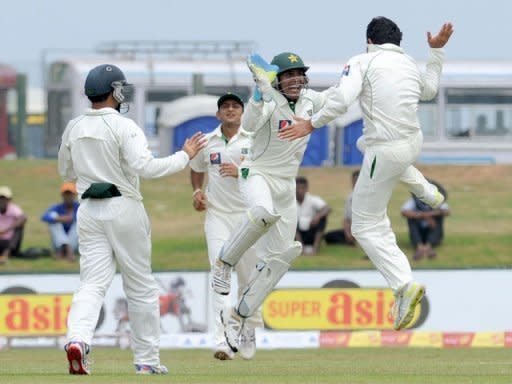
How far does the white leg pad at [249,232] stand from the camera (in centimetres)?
1298

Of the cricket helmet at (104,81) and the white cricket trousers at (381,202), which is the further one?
the white cricket trousers at (381,202)

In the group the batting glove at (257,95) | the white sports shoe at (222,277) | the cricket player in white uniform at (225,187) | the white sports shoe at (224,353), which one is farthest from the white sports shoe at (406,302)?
the cricket player in white uniform at (225,187)

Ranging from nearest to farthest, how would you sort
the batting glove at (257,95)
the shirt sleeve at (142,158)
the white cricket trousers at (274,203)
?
1. the shirt sleeve at (142,158)
2. the batting glove at (257,95)
3. the white cricket trousers at (274,203)

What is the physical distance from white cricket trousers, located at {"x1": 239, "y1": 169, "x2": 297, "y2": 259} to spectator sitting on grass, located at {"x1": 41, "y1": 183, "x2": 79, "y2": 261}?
9.77 metres

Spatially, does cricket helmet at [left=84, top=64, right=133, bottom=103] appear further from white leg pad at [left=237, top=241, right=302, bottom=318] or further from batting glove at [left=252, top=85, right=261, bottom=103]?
white leg pad at [left=237, top=241, right=302, bottom=318]

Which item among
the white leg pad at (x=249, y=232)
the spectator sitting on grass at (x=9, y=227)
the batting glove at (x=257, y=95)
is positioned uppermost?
the batting glove at (x=257, y=95)

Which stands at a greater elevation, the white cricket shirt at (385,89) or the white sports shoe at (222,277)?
the white cricket shirt at (385,89)

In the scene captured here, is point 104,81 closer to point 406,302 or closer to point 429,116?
point 406,302

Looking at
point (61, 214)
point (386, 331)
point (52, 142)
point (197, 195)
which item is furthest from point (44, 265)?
point (52, 142)

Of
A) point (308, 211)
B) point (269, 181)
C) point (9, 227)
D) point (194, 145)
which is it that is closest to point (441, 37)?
point (269, 181)

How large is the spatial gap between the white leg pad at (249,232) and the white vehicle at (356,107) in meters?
19.6

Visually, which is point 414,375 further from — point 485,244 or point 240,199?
point 485,244

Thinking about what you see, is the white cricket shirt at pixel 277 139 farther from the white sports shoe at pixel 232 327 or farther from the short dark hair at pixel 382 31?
the white sports shoe at pixel 232 327

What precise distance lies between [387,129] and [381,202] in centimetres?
57
